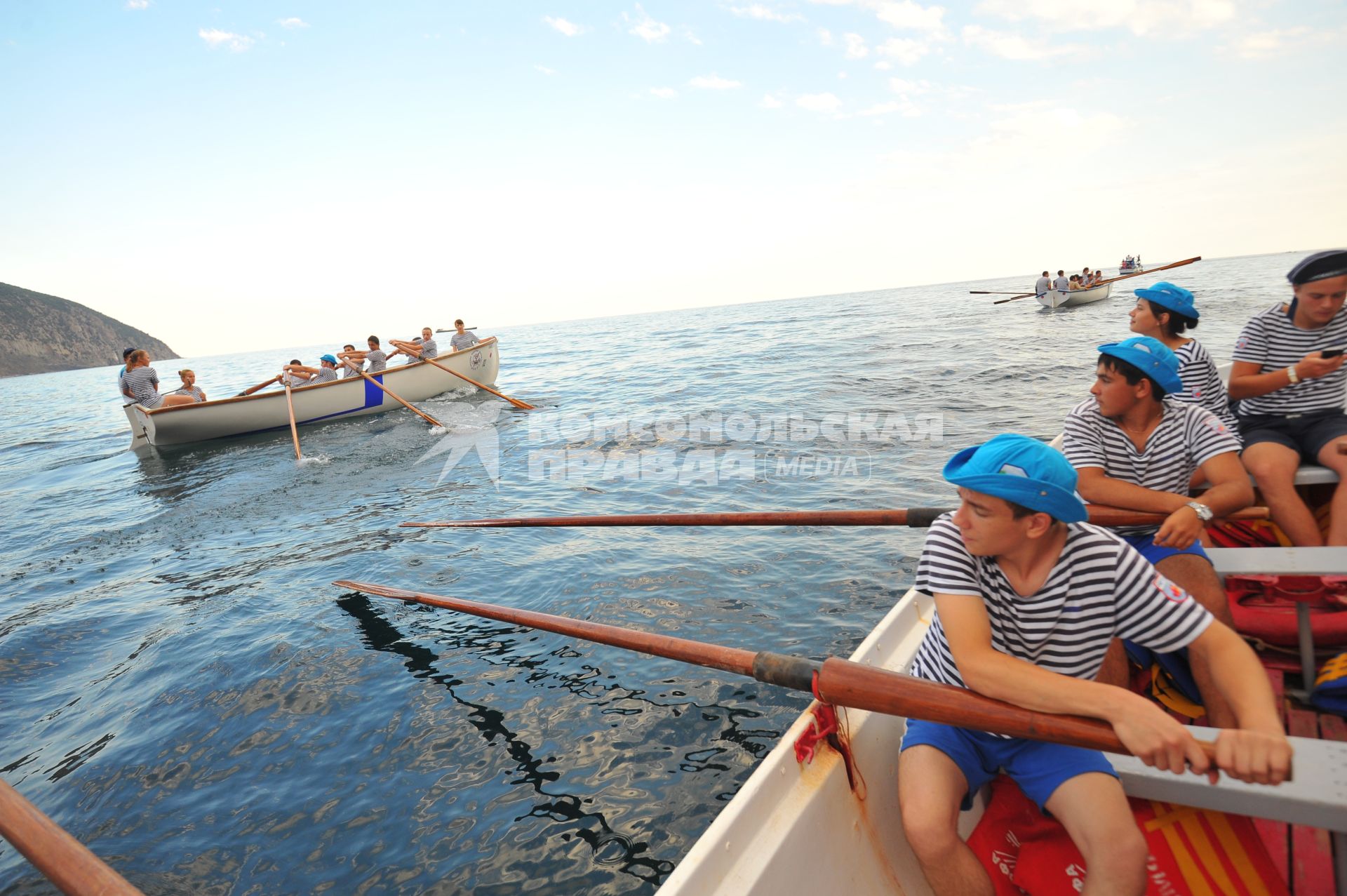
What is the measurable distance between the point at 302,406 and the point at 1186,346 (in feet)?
59.7

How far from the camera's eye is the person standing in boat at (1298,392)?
3330mm

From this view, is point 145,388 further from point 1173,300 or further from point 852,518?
point 1173,300

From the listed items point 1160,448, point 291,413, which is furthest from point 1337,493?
point 291,413

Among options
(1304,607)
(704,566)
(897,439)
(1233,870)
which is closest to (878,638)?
(1233,870)

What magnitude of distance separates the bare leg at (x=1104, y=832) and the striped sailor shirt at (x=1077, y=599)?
33 centimetres

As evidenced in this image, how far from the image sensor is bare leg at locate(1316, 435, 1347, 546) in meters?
3.12

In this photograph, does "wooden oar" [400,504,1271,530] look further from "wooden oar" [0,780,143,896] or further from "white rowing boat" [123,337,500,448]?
"white rowing boat" [123,337,500,448]

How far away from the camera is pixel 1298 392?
12.0ft

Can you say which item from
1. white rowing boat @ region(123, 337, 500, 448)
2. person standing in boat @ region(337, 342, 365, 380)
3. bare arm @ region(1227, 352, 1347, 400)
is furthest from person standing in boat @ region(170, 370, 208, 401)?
bare arm @ region(1227, 352, 1347, 400)

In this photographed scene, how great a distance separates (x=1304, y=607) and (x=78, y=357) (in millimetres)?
178575

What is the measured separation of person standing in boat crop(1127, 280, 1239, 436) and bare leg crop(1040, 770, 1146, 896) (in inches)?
113

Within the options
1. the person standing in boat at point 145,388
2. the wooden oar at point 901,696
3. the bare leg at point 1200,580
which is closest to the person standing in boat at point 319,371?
the person standing in boat at point 145,388

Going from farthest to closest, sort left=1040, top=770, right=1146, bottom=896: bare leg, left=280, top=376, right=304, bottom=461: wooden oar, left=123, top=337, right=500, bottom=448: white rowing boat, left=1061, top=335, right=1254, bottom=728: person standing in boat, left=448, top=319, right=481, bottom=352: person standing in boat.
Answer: left=448, top=319, right=481, bottom=352: person standing in boat < left=123, top=337, right=500, bottom=448: white rowing boat < left=280, top=376, right=304, bottom=461: wooden oar < left=1061, top=335, right=1254, bottom=728: person standing in boat < left=1040, top=770, right=1146, bottom=896: bare leg

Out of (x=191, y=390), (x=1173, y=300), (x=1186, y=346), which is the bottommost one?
(x=1186, y=346)
